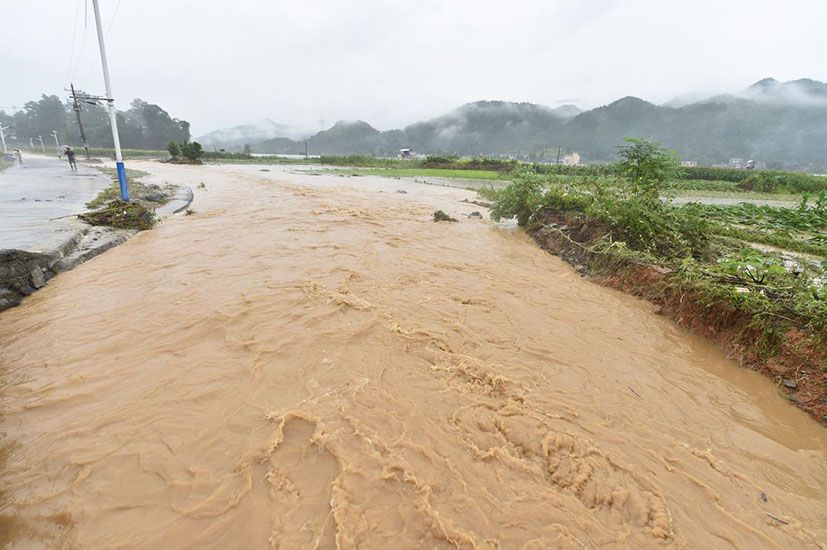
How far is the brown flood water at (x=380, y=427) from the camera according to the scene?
6.88ft

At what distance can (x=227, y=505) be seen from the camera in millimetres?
2131

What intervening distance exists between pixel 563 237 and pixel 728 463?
253 inches

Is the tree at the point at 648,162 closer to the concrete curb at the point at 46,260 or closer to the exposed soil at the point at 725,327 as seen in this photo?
the exposed soil at the point at 725,327

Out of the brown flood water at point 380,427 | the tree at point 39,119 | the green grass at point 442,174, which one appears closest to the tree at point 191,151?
the green grass at point 442,174

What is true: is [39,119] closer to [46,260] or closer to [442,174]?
[442,174]

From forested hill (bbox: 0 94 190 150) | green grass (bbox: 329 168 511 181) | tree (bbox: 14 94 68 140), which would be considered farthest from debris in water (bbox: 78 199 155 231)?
tree (bbox: 14 94 68 140)

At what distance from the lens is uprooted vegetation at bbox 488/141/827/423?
11.9ft

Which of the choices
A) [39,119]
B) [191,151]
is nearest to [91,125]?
[39,119]

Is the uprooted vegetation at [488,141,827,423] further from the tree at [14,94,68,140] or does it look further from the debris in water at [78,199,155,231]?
the tree at [14,94,68,140]

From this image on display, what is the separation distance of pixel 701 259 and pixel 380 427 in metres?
6.18

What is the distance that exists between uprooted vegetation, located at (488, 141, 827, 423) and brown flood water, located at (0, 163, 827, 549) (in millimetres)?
336

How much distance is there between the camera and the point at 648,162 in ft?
27.7

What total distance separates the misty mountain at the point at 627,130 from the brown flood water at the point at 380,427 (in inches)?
3662

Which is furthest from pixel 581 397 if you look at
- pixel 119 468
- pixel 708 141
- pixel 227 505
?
pixel 708 141
